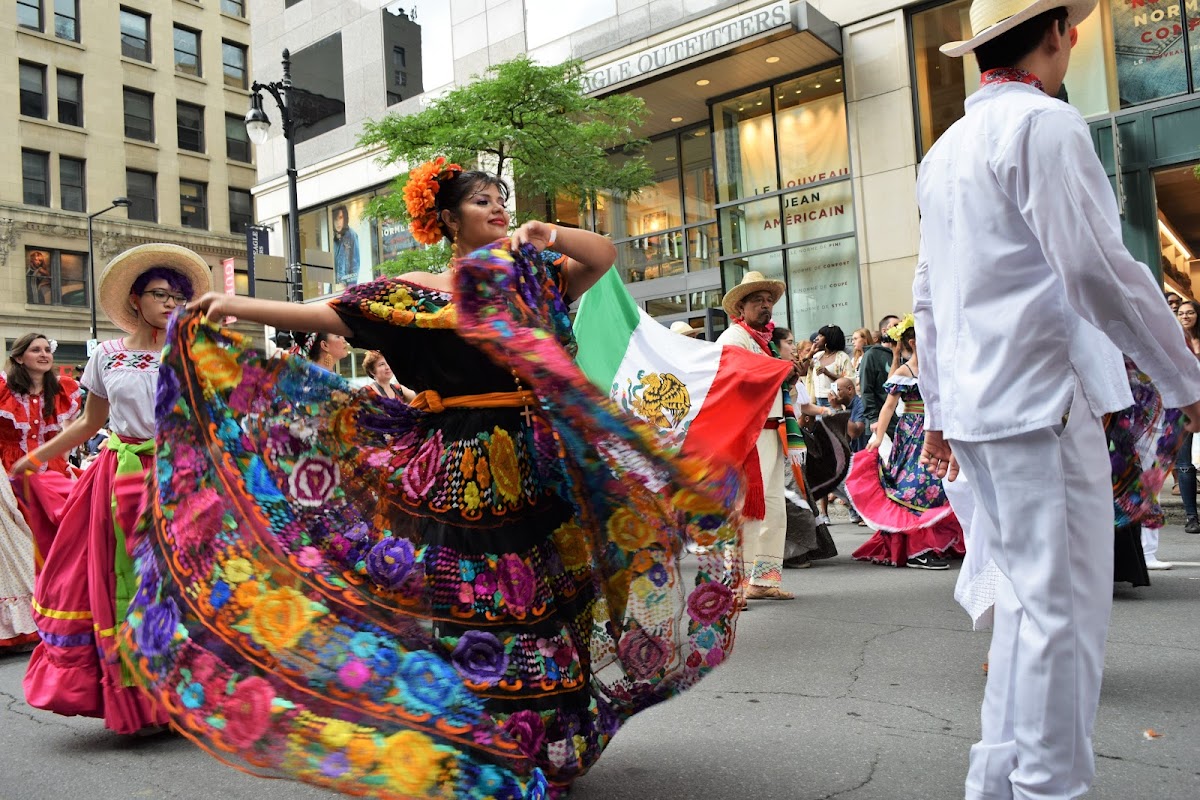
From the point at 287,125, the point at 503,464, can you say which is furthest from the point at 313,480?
the point at 287,125

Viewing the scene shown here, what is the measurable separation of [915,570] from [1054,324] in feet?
17.8

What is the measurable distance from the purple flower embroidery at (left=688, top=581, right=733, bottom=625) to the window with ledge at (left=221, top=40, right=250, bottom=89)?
46.3m

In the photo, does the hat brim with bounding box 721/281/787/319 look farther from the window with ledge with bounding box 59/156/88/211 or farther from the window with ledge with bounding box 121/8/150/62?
the window with ledge with bounding box 121/8/150/62

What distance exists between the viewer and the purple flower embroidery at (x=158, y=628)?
2.62m

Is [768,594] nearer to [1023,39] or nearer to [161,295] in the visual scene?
[161,295]

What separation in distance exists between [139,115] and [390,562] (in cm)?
4335

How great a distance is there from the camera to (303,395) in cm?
320

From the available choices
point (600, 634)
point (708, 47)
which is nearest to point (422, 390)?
point (600, 634)

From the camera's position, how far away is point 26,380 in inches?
289

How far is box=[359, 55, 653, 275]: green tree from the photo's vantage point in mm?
16531

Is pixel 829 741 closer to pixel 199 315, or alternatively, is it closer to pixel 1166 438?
pixel 1166 438

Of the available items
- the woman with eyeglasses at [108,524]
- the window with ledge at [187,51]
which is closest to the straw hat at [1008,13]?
→ the woman with eyeglasses at [108,524]

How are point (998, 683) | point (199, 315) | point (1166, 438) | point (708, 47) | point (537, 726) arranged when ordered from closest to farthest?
point (998, 683) < point (537, 726) < point (199, 315) < point (1166, 438) < point (708, 47)

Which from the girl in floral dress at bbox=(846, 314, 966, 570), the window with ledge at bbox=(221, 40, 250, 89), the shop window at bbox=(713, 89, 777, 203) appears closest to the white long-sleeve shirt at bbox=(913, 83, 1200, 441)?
the girl in floral dress at bbox=(846, 314, 966, 570)
